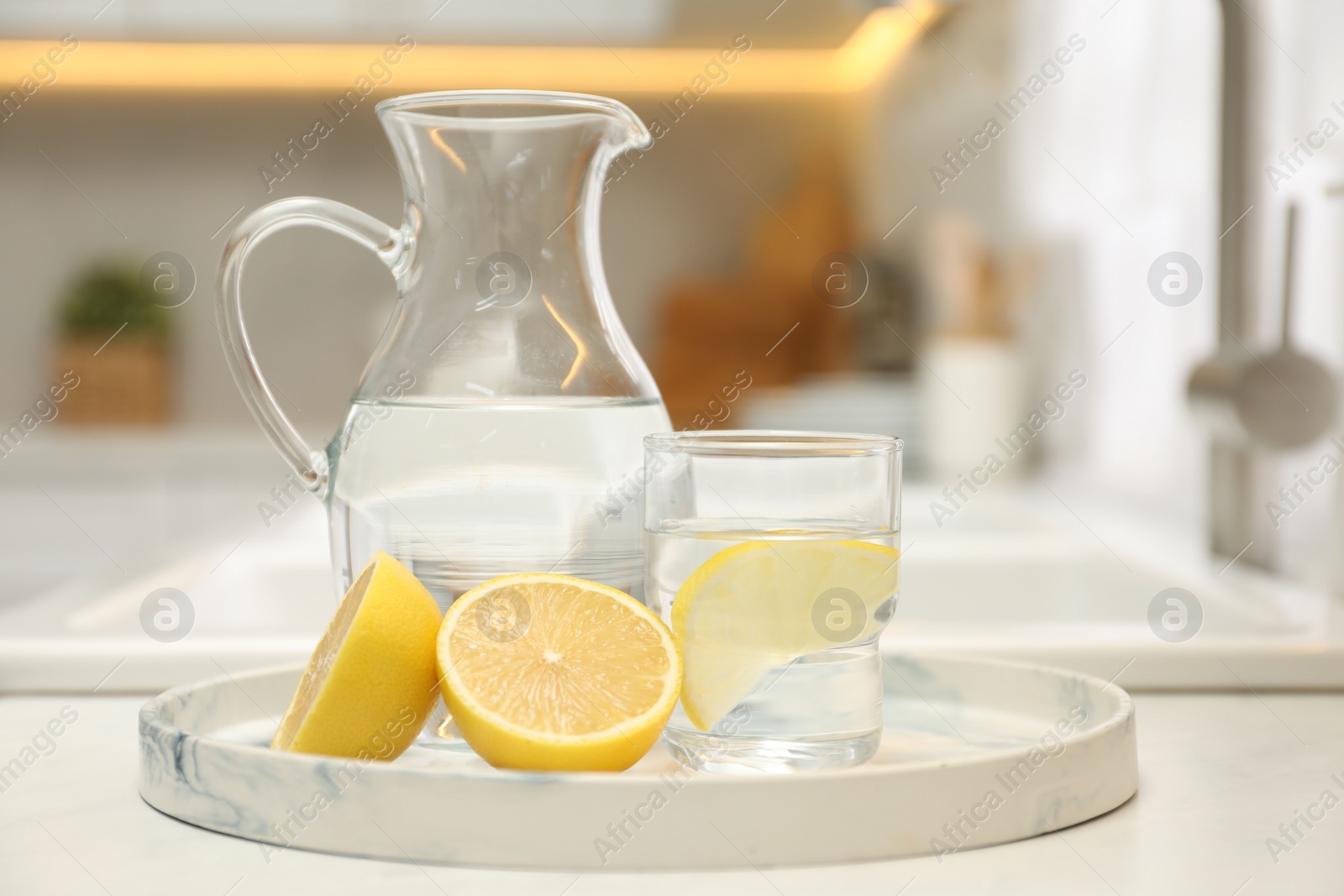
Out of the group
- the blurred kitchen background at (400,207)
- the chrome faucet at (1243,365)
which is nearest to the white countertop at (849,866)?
the chrome faucet at (1243,365)

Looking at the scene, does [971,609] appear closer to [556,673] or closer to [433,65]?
[556,673]

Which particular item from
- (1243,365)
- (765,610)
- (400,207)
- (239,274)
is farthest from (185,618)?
(400,207)

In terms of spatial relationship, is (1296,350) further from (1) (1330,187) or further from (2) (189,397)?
(2) (189,397)

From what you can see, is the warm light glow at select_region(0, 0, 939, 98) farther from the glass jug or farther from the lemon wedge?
the lemon wedge

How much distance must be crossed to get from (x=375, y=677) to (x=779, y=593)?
0.14 meters

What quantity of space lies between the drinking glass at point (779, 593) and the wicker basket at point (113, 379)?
2269 millimetres

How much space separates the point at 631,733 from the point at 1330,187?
27.1 inches

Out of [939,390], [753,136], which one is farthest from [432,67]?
[939,390]

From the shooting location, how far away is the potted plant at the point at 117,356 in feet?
8.17

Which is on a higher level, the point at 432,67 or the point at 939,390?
the point at 432,67

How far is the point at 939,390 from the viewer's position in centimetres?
215

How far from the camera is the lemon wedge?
44 centimetres

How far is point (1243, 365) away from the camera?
2.36 ft

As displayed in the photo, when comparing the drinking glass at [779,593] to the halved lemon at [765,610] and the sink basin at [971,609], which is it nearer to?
the halved lemon at [765,610]
